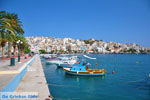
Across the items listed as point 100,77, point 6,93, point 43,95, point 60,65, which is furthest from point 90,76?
point 6,93

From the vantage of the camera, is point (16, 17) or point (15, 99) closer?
point (15, 99)

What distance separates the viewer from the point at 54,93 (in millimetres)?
17938

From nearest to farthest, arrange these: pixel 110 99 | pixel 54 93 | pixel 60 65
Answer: pixel 110 99
pixel 54 93
pixel 60 65

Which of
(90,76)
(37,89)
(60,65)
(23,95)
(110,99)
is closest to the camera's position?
(23,95)

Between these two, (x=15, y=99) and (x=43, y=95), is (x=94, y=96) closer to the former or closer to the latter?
(x=43, y=95)

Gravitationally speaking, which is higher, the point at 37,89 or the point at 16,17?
the point at 16,17

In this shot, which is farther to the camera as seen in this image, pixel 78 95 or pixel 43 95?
pixel 78 95

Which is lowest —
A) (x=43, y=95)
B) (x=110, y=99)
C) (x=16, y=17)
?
(x=110, y=99)

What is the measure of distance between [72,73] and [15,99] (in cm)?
1975

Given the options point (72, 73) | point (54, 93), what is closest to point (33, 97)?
point (54, 93)

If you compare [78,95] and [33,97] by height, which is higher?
[33,97]

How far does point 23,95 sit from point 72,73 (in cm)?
1904

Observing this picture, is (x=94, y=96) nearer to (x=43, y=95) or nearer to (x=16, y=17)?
(x=43, y=95)

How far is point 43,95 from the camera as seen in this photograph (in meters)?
11.9
